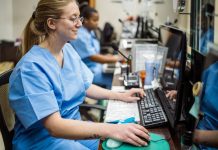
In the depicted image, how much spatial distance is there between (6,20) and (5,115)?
4128 millimetres

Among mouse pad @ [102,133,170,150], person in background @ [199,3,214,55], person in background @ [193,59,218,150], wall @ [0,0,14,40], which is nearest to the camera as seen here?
person in background @ [193,59,218,150]

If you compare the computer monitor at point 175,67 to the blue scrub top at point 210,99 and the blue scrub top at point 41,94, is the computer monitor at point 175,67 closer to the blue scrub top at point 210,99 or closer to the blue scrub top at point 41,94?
the blue scrub top at point 210,99

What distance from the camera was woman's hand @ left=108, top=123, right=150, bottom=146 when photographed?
89 centimetres

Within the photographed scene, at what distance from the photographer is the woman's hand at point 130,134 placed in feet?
2.91

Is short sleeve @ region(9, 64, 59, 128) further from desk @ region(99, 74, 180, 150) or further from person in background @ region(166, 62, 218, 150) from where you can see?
person in background @ region(166, 62, 218, 150)

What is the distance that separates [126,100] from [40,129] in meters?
0.48

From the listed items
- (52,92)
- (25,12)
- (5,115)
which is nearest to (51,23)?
(52,92)

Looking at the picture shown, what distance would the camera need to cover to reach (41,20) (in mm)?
1163

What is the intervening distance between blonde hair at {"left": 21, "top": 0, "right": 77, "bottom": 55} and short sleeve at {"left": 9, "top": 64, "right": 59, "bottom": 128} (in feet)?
0.79

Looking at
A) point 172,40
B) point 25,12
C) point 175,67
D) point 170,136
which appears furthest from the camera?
point 25,12

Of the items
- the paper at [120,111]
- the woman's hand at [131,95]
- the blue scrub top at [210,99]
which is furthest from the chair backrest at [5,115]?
the blue scrub top at [210,99]

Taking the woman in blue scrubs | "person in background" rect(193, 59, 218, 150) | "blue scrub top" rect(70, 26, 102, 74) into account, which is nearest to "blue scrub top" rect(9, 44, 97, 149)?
the woman in blue scrubs

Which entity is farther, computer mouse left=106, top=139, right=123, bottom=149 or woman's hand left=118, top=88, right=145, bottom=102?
woman's hand left=118, top=88, right=145, bottom=102

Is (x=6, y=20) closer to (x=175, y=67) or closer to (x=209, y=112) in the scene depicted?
(x=175, y=67)
